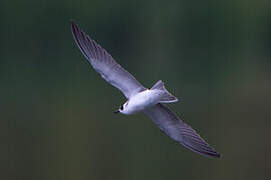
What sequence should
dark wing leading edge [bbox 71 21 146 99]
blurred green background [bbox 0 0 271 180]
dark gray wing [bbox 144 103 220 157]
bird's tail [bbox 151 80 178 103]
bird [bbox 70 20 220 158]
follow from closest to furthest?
bird's tail [bbox 151 80 178 103], bird [bbox 70 20 220 158], dark wing leading edge [bbox 71 21 146 99], dark gray wing [bbox 144 103 220 157], blurred green background [bbox 0 0 271 180]

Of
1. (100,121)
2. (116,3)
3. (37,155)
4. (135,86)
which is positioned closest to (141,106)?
(135,86)

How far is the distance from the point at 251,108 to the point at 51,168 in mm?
5515

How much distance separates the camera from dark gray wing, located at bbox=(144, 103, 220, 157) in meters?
7.11

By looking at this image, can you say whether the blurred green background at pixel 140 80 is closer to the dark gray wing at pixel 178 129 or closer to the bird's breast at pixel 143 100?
the dark gray wing at pixel 178 129

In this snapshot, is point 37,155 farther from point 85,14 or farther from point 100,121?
point 85,14

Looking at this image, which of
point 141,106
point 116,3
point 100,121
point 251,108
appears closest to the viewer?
point 141,106

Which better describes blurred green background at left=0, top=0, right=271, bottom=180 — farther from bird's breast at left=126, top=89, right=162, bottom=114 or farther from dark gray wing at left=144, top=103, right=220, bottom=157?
bird's breast at left=126, top=89, right=162, bottom=114

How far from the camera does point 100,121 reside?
14.1m

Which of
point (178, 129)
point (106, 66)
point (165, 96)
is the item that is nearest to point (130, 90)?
point (106, 66)

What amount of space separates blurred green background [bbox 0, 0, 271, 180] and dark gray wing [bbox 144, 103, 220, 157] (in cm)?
293

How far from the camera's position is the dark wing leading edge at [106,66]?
6930 millimetres


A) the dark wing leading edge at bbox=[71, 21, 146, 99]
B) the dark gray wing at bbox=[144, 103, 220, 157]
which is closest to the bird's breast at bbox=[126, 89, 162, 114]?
the dark wing leading edge at bbox=[71, 21, 146, 99]

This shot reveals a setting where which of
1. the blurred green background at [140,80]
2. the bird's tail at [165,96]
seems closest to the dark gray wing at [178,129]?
the bird's tail at [165,96]

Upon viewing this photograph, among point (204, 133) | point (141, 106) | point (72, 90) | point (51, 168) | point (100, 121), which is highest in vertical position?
point (72, 90)
